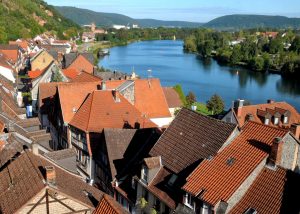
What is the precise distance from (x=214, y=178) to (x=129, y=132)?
8.78m

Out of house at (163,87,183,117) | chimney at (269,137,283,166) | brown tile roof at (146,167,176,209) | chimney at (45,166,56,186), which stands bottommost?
house at (163,87,183,117)

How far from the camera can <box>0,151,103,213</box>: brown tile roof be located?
Result: 49.8ft

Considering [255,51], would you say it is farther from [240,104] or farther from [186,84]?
[240,104]

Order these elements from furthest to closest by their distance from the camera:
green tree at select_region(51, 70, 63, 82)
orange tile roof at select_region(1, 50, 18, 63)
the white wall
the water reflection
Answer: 1. the water reflection
2. orange tile roof at select_region(1, 50, 18, 63)
3. the white wall
4. green tree at select_region(51, 70, 63, 82)

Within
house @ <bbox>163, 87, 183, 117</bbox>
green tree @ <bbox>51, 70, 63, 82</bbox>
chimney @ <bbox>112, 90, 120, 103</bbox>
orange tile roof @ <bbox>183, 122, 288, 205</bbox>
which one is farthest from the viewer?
green tree @ <bbox>51, 70, 63, 82</bbox>

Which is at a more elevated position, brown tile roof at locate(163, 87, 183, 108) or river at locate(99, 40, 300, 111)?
brown tile roof at locate(163, 87, 183, 108)

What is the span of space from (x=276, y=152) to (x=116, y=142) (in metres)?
10.5

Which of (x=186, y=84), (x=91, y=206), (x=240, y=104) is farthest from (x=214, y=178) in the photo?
(x=186, y=84)

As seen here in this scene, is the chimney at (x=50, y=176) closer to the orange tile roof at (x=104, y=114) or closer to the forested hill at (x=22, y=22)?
the orange tile roof at (x=104, y=114)

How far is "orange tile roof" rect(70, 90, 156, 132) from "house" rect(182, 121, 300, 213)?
459 inches

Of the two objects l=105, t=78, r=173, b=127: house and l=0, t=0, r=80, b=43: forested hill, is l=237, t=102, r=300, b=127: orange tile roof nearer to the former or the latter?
l=105, t=78, r=173, b=127: house

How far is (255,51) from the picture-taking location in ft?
412

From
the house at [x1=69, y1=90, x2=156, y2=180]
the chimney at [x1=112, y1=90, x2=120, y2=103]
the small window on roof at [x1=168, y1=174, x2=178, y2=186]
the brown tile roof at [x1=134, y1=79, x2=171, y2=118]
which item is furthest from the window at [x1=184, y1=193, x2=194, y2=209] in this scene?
the brown tile roof at [x1=134, y1=79, x2=171, y2=118]

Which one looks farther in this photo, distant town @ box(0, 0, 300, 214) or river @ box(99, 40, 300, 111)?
river @ box(99, 40, 300, 111)
